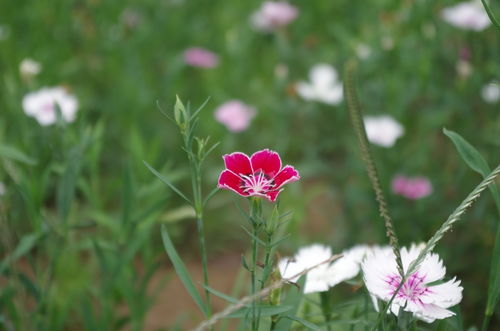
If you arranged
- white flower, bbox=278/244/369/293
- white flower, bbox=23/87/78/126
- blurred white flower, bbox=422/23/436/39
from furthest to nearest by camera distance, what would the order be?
blurred white flower, bbox=422/23/436/39 → white flower, bbox=23/87/78/126 → white flower, bbox=278/244/369/293

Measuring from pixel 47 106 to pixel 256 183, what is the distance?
42.9 inches

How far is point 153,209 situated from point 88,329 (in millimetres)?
294

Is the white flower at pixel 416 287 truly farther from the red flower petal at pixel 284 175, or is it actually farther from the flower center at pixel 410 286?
the red flower petal at pixel 284 175

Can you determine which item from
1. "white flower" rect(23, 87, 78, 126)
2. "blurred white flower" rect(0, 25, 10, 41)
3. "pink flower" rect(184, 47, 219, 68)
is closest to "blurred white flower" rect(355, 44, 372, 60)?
"pink flower" rect(184, 47, 219, 68)

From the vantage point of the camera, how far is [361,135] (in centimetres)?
90

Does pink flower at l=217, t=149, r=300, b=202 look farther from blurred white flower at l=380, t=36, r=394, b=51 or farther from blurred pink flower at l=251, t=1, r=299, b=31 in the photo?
blurred pink flower at l=251, t=1, r=299, b=31

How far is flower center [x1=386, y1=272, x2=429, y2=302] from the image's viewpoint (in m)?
0.90

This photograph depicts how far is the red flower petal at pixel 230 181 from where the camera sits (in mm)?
897

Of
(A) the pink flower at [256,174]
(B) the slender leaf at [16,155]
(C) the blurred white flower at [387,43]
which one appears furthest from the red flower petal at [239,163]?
(C) the blurred white flower at [387,43]

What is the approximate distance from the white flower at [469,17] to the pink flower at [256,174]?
1302 mm

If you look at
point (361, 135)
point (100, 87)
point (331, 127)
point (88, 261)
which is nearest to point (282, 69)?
point (331, 127)

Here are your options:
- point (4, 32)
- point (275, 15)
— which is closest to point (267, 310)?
point (275, 15)

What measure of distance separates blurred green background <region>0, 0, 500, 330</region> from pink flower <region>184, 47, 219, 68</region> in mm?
50

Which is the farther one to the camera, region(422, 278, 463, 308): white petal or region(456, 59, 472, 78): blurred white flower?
region(456, 59, 472, 78): blurred white flower
